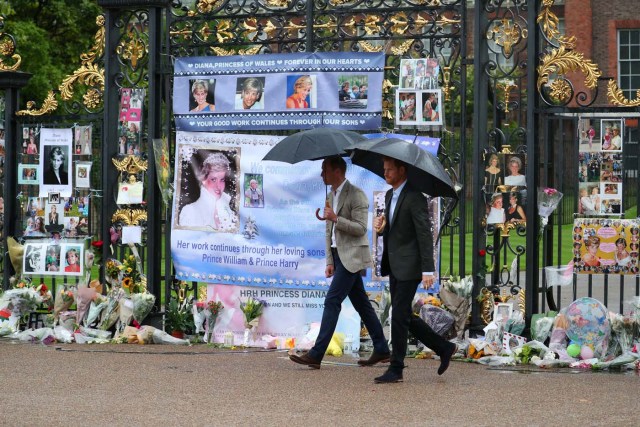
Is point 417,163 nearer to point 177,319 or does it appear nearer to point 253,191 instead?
point 253,191

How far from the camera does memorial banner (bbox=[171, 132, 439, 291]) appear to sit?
11836 millimetres

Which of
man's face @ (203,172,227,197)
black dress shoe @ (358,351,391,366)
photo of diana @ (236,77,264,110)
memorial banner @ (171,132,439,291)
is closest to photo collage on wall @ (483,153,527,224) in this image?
Result: memorial banner @ (171,132,439,291)

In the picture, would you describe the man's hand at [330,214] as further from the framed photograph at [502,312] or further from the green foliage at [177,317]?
the green foliage at [177,317]

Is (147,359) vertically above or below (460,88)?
below

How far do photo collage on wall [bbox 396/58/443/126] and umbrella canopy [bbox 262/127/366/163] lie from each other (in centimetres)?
108

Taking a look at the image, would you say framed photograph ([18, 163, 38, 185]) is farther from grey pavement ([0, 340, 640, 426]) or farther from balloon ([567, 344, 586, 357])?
balloon ([567, 344, 586, 357])

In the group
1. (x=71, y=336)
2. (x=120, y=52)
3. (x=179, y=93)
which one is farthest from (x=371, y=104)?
(x=71, y=336)

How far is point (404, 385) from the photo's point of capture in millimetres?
9328

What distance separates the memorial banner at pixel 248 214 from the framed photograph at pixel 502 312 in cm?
100

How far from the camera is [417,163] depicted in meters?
9.35

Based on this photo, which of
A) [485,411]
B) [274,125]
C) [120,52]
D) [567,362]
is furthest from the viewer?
[120,52]

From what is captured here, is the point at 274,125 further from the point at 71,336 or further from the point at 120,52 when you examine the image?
the point at 71,336

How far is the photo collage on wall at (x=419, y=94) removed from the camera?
11.5 meters

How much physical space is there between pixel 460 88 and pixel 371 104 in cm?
84
